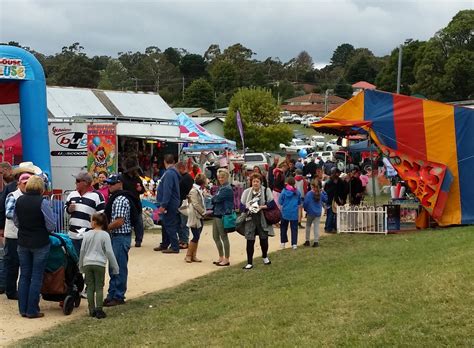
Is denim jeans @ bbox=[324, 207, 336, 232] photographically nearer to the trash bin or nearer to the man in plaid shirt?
the trash bin

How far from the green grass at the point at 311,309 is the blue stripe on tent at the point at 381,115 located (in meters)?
5.28

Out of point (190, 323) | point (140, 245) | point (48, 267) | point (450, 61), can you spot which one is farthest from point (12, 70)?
point (450, 61)

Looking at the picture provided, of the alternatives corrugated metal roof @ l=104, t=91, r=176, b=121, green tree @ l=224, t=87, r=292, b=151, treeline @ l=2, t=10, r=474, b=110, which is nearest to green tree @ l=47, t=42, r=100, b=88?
treeline @ l=2, t=10, r=474, b=110

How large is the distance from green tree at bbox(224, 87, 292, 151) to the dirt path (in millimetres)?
38145

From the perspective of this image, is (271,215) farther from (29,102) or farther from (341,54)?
(341,54)

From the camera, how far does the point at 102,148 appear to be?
701 inches

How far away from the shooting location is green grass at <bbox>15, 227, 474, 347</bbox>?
570 centimetres

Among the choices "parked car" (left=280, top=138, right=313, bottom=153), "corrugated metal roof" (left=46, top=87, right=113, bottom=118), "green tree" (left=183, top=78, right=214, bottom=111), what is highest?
"green tree" (left=183, top=78, right=214, bottom=111)

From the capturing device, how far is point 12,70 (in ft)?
53.5

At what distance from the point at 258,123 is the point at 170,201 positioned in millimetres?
43407

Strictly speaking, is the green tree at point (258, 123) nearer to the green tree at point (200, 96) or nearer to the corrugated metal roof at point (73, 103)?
the corrugated metal roof at point (73, 103)

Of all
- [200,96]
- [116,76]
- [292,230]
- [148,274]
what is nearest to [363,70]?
[200,96]

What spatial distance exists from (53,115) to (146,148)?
416 centimetres

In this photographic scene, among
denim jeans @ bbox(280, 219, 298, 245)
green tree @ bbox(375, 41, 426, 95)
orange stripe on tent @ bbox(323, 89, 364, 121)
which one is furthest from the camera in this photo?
green tree @ bbox(375, 41, 426, 95)
